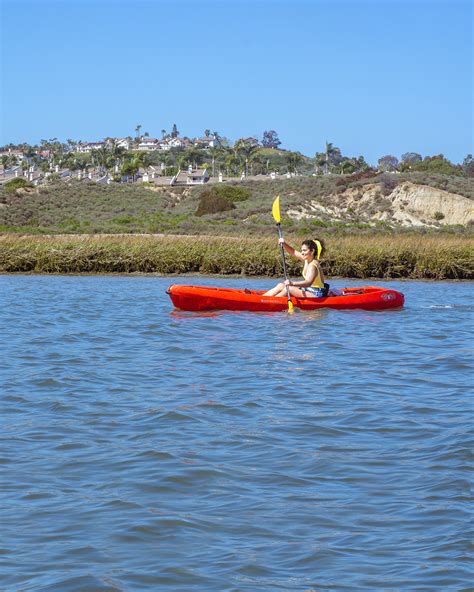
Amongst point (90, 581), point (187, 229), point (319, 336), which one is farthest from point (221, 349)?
point (187, 229)

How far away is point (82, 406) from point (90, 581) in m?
4.34

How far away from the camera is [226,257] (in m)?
27.9

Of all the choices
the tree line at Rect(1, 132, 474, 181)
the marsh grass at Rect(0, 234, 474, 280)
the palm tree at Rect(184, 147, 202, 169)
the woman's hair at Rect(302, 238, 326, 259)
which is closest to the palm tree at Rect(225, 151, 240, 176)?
the tree line at Rect(1, 132, 474, 181)

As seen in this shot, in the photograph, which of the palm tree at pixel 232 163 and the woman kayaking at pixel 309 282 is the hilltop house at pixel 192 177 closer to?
the palm tree at pixel 232 163

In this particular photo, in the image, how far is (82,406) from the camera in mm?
9094

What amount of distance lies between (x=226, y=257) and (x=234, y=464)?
2101cm

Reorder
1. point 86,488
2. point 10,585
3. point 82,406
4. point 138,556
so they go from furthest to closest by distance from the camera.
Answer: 1. point 82,406
2. point 86,488
3. point 138,556
4. point 10,585

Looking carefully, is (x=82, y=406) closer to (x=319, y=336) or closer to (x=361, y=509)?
(x=361, y=509)

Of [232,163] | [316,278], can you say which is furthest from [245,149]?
[316,278]

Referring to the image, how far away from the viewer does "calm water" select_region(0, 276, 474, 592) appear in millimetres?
5090

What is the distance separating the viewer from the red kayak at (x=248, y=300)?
16.4m

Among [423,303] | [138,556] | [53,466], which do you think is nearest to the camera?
[138,556]

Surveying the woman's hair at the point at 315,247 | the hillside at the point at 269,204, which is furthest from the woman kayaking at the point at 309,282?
the hillside at the point at 269,204

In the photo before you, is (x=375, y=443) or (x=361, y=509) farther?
(x=375, y=443)
